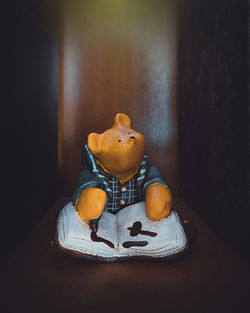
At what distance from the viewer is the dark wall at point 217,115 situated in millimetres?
893

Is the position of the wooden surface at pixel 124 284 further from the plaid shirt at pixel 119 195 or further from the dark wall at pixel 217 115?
the plaid shirt at pixel 119 195

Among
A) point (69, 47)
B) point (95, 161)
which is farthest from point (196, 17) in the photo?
point (95, 161)

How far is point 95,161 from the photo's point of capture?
1158mm

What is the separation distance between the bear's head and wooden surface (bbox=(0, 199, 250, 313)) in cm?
43

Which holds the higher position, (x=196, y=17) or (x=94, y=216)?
(x=196, y=17)

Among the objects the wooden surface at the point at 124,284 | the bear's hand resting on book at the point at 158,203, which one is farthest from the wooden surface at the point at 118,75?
the wooden surface at the point at 124,284

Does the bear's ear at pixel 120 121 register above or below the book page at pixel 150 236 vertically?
above

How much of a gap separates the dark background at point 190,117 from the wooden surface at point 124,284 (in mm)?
107

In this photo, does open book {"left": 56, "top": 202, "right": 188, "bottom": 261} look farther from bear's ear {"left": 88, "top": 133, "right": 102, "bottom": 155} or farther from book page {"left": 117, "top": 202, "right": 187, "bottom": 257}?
bear's ear {"left": 88, "top": 133, "right": 102, "bottom": 155}

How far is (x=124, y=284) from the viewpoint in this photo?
735 millimetres

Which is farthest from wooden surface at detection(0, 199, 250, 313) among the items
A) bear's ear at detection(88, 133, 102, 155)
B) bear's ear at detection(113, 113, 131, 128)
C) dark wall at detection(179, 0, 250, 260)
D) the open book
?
bear's ear at detection(113, 113, 131, 128)

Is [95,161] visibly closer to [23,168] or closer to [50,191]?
[23,168]

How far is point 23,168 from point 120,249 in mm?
574

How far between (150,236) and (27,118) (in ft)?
2.54
